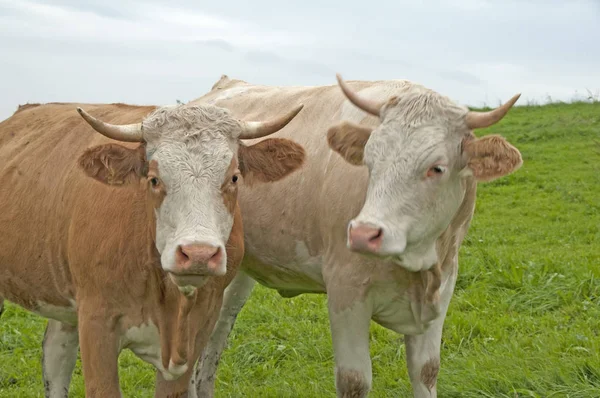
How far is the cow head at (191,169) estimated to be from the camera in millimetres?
4316

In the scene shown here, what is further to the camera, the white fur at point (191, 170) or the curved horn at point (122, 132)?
the curved horn at point (122, 132)

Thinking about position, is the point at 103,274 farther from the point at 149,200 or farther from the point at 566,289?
the point at 566,289

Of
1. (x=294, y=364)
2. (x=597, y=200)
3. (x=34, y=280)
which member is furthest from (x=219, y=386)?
(x=597, y=200)

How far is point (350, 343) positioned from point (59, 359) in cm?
242

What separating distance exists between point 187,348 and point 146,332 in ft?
0.85

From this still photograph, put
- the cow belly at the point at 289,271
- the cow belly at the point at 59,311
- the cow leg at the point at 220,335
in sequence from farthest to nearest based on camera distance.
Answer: the cow leg at the point at 220,335, the cow belly at the point at 289,271, the cow belly at the point at 59,311

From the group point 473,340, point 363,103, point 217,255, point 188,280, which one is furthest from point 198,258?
point 473,340

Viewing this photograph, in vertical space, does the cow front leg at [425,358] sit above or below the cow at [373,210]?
below

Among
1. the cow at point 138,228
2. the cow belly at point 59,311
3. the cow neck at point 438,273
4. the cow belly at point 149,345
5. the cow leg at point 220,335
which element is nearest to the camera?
the cow at point 138,228

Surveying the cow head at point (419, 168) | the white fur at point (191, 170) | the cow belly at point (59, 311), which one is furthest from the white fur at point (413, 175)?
the cow belly at point (59, 311)

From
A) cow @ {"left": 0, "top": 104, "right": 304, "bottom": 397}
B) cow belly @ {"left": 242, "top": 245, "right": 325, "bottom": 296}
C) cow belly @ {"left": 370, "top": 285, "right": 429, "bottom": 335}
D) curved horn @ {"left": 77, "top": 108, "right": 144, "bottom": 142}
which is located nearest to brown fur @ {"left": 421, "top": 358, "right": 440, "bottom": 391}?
cow belly @ {"left": 370, "top": 285, "right": 429, "bottom": 335}

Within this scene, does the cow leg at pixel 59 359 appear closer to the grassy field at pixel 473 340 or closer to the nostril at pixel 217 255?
the grassy field at pixel 473 340

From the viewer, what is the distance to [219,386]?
7.49 meters

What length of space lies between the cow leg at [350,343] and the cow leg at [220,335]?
165 centimetres
